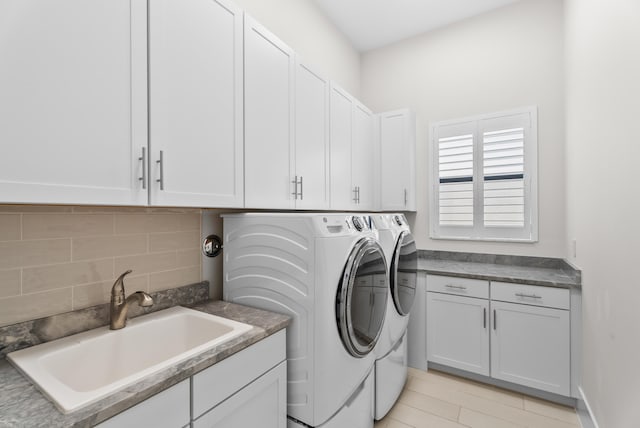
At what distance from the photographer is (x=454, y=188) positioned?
286 cm

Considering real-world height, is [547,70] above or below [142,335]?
above

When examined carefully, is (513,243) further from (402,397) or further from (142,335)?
(142,335)

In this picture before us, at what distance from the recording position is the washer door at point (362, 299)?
1.44 meters

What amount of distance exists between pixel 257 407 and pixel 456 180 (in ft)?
8.14

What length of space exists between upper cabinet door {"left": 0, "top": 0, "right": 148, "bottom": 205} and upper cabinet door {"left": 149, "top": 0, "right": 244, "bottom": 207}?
0.06 meters

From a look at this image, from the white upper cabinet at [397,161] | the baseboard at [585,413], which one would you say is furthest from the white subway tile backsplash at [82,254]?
the baseboard at [585,413]

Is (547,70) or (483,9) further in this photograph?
(483,9)

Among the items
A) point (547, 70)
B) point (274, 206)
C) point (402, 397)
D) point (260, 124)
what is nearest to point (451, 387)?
point (402, 397)

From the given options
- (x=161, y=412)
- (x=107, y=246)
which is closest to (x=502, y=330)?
(x=161, y=412)

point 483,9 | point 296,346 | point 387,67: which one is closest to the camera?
point 296,346

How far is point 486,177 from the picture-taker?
2.71 metres

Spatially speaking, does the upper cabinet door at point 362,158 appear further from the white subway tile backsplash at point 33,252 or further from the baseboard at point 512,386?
the white subway tile backsplash at point 33,252

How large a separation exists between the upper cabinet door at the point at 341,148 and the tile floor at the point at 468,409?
1440 mm

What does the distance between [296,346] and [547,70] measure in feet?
9.47
